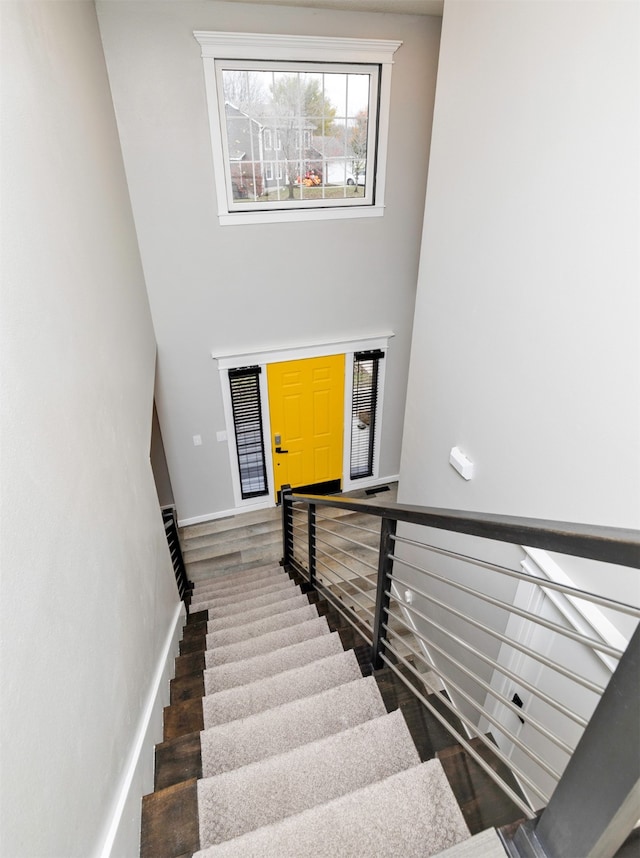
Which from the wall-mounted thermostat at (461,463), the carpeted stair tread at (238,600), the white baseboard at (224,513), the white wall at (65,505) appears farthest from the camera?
the white baseboard at (224,513)

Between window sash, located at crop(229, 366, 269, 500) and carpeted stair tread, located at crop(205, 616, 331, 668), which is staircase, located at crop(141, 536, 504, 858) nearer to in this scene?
carpeted stair tread, located at crop(205, 616, 331, 668)

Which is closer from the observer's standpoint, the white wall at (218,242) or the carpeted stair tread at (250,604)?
the carpeted stair tread at (250,604)

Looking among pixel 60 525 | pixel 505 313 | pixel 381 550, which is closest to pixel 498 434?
pixel 505 313

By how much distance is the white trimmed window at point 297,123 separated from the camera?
3.94 meters

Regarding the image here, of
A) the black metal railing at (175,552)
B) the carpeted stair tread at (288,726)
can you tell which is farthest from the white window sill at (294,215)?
the carpeted stair tread at (288,726)

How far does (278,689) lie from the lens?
215cm

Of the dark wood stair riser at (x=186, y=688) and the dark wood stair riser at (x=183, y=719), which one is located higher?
the dark wood stair riser at (x=183, y=719)

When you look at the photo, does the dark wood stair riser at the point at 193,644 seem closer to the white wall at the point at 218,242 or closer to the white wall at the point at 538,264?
the white wall at the point at 538,264

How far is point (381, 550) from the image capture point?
1.87 m

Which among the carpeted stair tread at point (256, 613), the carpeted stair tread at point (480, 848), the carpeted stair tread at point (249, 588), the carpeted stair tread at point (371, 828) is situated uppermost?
the carpeted stair tread at point (480, 848)

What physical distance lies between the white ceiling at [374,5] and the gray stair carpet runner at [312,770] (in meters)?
4.70

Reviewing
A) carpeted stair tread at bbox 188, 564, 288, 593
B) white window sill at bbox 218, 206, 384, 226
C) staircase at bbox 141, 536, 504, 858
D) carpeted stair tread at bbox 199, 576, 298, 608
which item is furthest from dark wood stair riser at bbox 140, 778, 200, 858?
white window sill at bbox 218, 206, 384, 226

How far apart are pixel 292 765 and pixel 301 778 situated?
0.16 ft

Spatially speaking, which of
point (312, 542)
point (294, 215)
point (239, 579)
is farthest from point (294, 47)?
point (239, 579)
